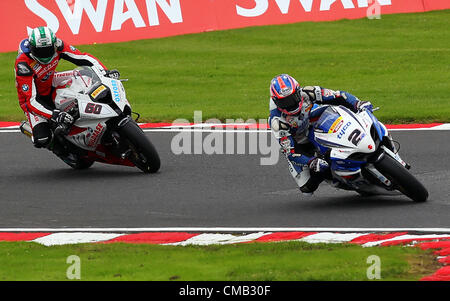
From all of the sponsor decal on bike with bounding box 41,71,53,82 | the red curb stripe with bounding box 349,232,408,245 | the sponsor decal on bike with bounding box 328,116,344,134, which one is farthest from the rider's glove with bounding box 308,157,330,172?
the sponsor decal on bike with bounding box 41,71,53,82

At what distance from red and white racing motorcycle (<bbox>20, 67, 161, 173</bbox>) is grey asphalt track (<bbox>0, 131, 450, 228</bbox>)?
11.3 inches

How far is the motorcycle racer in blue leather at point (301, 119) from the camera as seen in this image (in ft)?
33.9

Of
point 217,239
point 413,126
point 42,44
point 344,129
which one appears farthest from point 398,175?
point 413,126

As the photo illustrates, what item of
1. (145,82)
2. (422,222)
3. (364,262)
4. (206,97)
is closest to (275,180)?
(422,222)

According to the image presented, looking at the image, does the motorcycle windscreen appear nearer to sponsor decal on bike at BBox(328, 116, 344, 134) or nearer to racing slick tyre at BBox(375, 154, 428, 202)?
sponsor decal on bike at BBox(328, 116, 344, 134)

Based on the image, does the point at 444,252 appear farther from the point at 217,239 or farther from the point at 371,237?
the point at 217,239

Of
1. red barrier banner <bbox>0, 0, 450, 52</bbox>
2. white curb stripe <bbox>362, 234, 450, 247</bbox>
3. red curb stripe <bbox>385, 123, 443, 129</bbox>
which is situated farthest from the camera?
red barrier banner <bbox>0, 0, 450, 52</bbox>

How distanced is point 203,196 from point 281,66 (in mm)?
9935

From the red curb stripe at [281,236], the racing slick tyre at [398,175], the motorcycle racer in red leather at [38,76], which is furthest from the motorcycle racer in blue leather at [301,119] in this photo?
the motorcycle racer in red leather at [38,76]

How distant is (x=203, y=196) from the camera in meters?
11.5

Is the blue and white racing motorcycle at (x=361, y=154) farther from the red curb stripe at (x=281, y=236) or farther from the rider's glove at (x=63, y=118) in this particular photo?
the rider's glove at (x=63, y=118)

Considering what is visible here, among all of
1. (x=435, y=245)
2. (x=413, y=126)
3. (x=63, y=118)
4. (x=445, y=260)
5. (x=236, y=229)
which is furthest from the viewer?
(x=413, y=126)

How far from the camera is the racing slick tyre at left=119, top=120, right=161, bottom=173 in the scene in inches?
491

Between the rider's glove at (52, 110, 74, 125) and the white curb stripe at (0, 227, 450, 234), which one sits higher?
the rider's glove at (52, 110, 74, 125)
